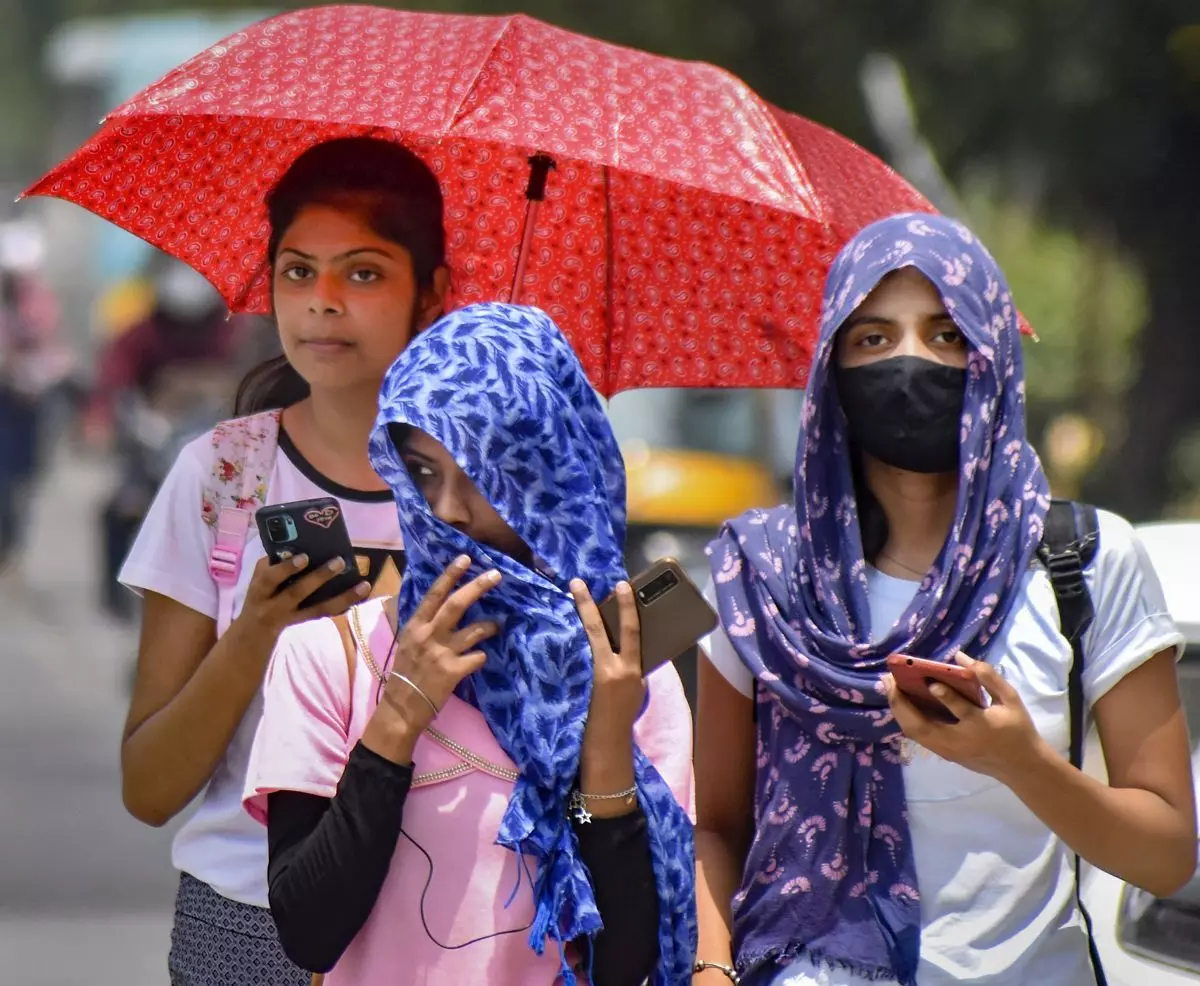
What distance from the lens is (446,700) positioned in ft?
9.21

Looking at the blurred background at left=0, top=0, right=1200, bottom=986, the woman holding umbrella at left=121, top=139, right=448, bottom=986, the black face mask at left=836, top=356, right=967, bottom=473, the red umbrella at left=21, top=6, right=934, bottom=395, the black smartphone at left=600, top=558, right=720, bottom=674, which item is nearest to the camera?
the black smartphone at left=600, top=558, right=720, bottom=674

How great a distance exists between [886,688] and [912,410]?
1.44 feet

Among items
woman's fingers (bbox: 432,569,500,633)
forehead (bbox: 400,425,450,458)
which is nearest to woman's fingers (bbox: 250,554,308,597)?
forehead (bbox: 400,425,450,458)

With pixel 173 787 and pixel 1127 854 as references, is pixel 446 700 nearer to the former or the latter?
pixel 173 787


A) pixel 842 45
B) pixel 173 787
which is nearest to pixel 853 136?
pixel 842 45

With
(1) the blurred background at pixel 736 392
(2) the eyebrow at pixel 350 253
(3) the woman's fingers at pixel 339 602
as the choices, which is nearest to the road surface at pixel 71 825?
(1) the blurred background at pixel 736 392

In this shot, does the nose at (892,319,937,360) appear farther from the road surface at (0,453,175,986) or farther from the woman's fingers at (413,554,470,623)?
the road surface at (0,453,175,986)

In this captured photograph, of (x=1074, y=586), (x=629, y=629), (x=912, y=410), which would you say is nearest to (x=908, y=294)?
(x=912, y=410)

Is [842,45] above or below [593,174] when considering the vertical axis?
above

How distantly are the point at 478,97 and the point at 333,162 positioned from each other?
26cm

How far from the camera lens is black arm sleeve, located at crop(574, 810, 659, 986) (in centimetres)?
279

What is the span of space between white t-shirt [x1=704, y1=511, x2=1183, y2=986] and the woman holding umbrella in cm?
89

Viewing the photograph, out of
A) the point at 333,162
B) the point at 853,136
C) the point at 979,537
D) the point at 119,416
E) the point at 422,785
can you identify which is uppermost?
the point at 853,136

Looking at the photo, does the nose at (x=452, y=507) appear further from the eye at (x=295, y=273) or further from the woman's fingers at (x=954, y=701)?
the eye at (x=295, y=273)
